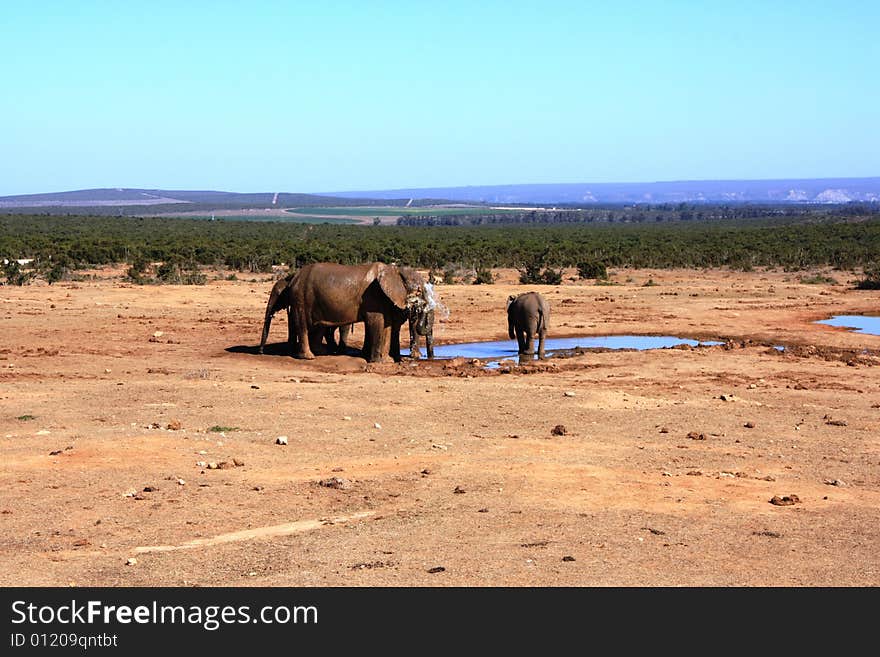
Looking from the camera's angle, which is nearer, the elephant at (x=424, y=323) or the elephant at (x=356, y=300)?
the elephant at (x=356, y=300)

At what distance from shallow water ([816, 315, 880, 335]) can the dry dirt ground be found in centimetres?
409

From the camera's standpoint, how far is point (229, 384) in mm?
19234

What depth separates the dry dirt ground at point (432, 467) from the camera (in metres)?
9.41

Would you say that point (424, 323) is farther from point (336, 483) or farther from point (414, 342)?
point (336, 483)

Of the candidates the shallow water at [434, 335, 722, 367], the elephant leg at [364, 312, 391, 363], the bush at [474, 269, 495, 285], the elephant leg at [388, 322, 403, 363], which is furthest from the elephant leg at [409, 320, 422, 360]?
the bush at [474, 269, 495, 285]

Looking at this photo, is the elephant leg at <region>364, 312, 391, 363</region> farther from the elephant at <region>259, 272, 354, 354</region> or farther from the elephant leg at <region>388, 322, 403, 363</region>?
the elephant at <region>259, 272, 354, 354</region>

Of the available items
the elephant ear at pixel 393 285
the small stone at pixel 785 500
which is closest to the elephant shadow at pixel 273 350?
the elephant ear at pixel 393 285

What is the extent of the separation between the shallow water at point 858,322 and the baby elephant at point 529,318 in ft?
32.2

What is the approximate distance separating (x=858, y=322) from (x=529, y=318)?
13083 mm

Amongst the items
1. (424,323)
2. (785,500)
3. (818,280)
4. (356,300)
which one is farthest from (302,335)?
(818,280)

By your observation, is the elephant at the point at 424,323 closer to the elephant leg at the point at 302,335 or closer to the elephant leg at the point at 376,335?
the elephant leg at the point at 376,335

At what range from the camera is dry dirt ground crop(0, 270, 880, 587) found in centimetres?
941
